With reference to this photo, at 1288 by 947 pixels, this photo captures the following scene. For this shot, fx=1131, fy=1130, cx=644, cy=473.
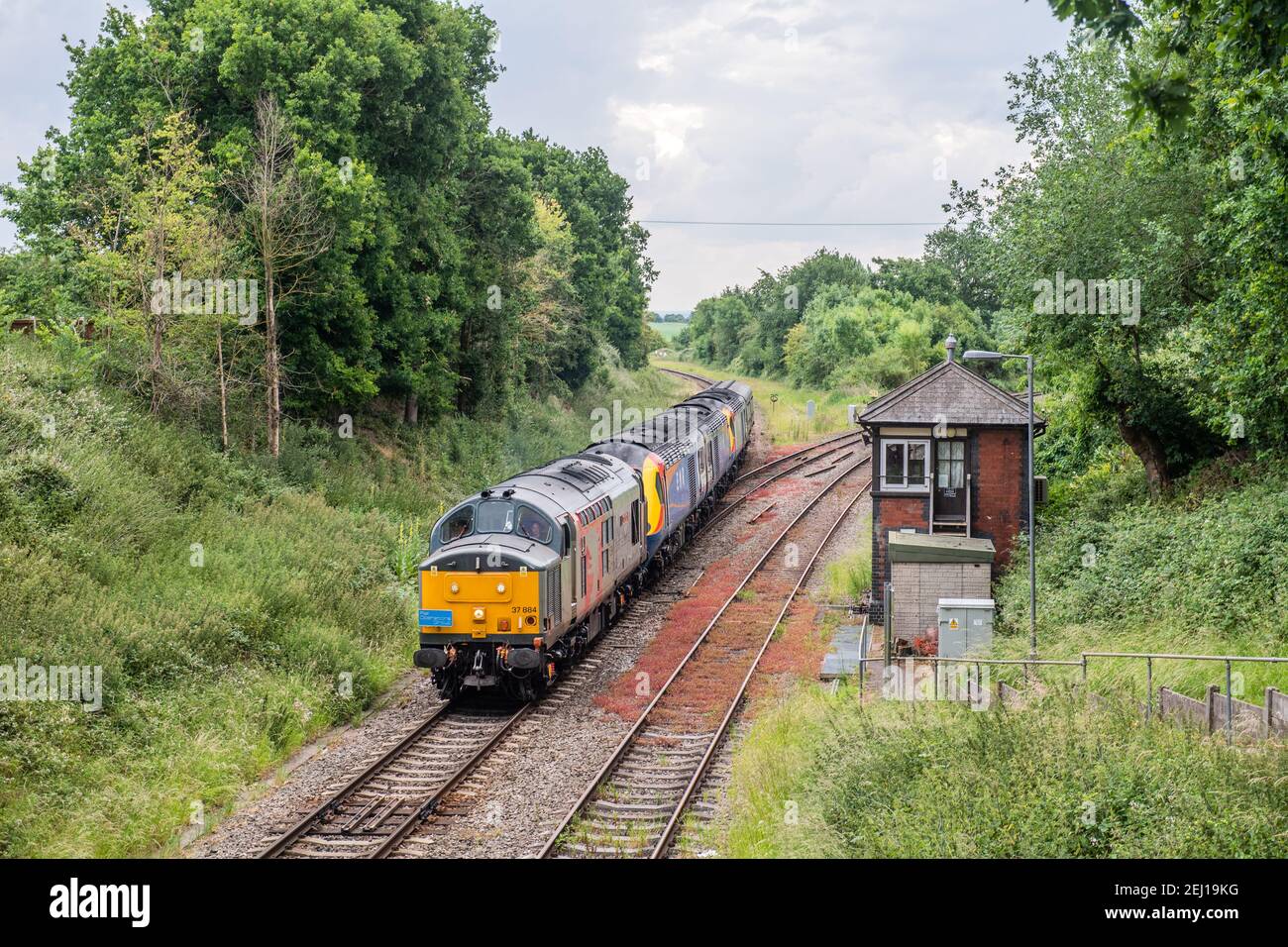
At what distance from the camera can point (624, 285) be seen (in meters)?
62.8

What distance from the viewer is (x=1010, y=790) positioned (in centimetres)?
1085

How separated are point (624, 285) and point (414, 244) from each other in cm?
3182

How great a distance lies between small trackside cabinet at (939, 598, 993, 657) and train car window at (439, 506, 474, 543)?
27.3ft

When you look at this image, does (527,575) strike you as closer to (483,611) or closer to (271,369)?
(483,611)

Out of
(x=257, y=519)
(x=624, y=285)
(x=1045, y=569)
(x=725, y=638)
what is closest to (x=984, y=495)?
(x=1045, y=569)

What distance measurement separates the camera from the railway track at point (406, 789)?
12875 mm

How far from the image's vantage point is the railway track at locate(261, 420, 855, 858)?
12.9 metres

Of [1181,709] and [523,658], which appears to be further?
[523,658]

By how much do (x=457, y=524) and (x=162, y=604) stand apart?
4647 millimetres

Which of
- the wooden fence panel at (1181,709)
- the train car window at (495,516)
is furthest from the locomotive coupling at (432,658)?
the wooden fence panel at (1181,709)

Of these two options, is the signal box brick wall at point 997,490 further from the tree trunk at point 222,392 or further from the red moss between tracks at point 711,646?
the tree trunk at point 222,392

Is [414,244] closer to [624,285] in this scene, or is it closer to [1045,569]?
[1045,569]

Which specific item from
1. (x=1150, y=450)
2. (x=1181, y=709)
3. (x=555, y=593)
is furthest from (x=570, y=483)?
(x=1150, y=450)

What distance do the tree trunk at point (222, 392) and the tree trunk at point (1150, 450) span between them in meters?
19.8
